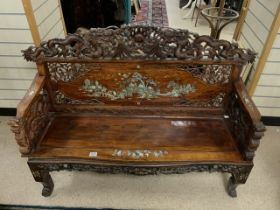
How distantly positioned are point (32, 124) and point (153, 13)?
4.01 meters

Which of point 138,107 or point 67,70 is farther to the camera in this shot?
point 138,107

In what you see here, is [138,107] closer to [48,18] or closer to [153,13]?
[48,18]

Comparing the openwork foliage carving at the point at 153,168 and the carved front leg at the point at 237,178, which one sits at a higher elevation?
the openwork foliage carving at the point at 153,168

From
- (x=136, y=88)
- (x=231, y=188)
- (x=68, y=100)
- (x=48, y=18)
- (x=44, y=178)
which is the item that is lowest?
(x=231, y=188)

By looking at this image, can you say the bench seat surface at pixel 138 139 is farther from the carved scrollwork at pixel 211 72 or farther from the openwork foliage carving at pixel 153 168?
the carved scrollwork at pixel 211 72

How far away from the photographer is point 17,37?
1.78m

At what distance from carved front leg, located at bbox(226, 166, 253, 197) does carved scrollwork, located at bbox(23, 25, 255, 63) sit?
24.3 inches

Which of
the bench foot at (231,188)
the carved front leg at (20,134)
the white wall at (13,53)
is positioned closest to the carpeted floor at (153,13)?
the white wall at (13,53)

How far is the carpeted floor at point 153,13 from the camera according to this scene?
14.5 feet

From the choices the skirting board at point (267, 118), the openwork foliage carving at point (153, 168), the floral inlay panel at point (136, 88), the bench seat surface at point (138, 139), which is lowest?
the skirting board at point (267, 118)

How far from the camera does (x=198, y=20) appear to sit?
4.62 meters

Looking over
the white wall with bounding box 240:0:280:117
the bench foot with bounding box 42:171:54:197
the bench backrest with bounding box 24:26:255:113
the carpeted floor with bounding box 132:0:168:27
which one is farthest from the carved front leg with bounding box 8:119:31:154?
the carpeted floor with bounding box 132:0:168:27

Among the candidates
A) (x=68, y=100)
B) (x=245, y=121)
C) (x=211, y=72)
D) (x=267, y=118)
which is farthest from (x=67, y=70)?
(x=267, y=118)

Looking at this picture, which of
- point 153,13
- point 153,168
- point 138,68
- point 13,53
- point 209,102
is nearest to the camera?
point 153,168
